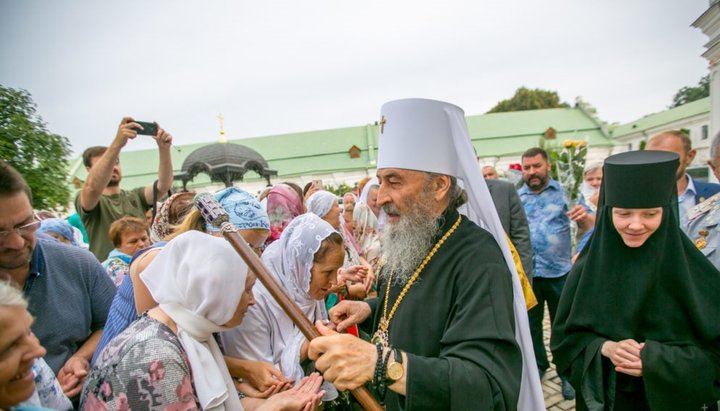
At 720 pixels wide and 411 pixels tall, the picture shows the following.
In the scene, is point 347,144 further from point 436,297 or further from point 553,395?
point 436,297

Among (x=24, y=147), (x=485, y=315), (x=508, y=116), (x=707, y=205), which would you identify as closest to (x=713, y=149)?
(x=707, y=205)

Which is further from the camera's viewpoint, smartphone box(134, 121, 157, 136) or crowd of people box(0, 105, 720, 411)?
smartphone box(134, 121, 157, 136)

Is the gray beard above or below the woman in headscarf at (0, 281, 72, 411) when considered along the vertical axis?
above

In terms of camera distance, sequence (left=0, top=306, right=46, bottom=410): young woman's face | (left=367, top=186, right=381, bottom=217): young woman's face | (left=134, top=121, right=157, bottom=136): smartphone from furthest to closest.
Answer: (left=367, top=186, right=381, bottom=217): young woman's face, (left=134, top=121, right=157, bottom=136): smartphone, (left=0, top=306, right=46, bottom=410): young woman's face

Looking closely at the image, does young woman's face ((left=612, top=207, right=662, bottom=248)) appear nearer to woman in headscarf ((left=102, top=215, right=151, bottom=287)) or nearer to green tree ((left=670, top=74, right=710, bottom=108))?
woman in headscarf ((left=102, top=215, right=151, bottom=287))

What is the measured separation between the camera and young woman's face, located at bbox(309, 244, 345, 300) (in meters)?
2.56

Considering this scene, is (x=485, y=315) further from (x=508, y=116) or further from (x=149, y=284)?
(x=508, y=116)

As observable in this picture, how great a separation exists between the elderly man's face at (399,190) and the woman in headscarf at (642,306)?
1159 mm

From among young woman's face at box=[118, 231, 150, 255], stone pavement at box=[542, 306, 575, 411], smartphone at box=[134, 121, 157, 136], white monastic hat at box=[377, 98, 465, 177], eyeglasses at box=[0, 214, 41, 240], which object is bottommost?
stone pavement at box=[542, 306, 575, 411]

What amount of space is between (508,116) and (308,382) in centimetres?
4600

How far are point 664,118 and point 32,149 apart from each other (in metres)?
47.4

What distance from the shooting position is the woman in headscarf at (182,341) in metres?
1.48

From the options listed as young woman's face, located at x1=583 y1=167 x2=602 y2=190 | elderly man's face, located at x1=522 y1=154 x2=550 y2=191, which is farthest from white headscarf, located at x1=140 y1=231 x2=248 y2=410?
young woman's face, located at x1=583 y1=167 x2=602 y2=190

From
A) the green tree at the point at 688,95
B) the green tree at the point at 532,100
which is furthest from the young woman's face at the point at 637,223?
the green tree at the point at 688,95
